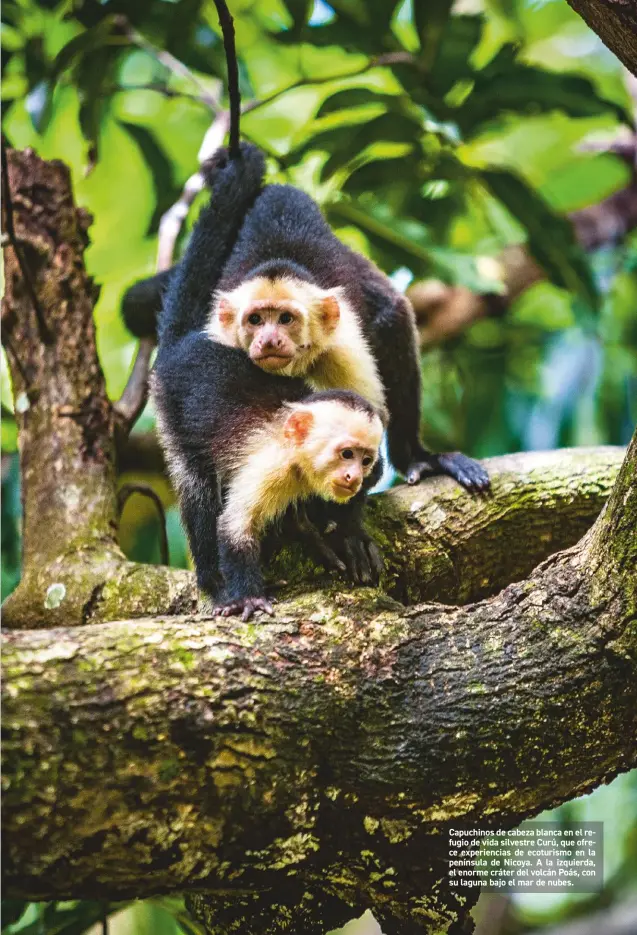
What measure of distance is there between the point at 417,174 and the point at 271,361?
1882 millimetres

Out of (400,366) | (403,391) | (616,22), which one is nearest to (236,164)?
(400,366)

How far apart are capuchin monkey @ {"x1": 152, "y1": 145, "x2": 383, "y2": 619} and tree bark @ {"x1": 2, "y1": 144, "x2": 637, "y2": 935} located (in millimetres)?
427

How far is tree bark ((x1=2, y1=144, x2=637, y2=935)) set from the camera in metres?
2.13

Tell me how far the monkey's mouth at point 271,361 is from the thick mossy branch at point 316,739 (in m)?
1.16

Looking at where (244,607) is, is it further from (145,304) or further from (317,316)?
(145,304)

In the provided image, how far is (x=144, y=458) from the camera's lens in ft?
16.9

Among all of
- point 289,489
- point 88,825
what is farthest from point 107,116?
point 88,825

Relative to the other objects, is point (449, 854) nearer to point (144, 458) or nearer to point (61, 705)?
point (61, 705)

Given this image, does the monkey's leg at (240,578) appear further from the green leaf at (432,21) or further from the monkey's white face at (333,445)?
the green leaf at (432,21)

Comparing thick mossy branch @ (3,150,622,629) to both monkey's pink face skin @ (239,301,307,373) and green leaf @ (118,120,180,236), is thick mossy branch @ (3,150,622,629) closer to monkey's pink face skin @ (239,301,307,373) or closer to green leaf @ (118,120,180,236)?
monkey's pink face skin @ (239,301,307,373)

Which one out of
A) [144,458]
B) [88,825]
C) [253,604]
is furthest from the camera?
[144,458]

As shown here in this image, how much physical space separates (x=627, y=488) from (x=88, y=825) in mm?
1689

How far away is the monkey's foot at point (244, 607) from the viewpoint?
2828 millimetres

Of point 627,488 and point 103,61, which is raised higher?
point 103,61
